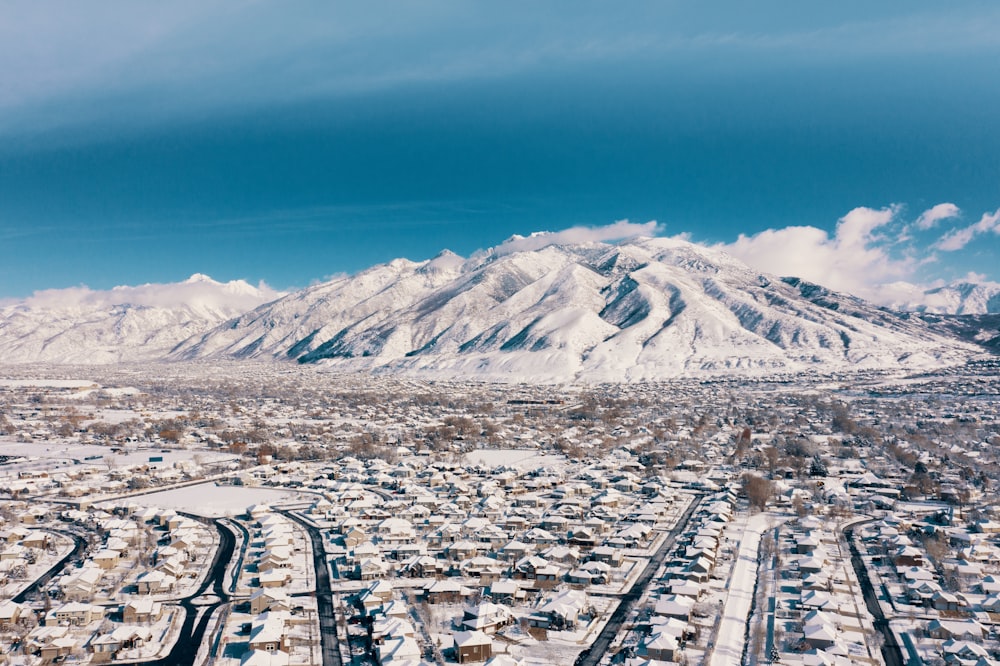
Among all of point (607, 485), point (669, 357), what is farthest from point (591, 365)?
point (607, 485)

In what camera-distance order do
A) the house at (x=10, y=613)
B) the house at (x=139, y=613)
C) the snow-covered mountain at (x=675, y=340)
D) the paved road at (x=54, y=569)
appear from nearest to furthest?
the house at (x=10, y=613), the house at (x=139, y=613), the paved road at (x=54, y=569), the snow-covered mountain at (x=675, y=340)

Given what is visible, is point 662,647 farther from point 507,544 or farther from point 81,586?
point 81,586

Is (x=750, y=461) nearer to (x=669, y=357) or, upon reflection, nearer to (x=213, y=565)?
(x=213, y=565)

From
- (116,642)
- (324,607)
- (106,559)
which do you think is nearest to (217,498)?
(106,559)

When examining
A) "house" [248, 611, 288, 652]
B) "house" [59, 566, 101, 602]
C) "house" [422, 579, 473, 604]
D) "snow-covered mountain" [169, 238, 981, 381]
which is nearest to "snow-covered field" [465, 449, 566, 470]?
"house" [422, 579, 473, 604]

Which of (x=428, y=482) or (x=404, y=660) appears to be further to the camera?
(x=428, y=482)

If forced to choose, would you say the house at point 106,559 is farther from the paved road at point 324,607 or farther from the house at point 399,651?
the house at point 399,651

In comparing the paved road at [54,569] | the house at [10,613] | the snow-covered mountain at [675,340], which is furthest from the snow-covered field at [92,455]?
the snow-covered mountain at [675,340]

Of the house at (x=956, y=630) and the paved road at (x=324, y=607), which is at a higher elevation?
the house at (x=956, y=630)

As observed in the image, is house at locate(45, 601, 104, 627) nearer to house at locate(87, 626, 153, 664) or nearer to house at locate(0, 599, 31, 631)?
house at locate(0, 599, 31, 631)
